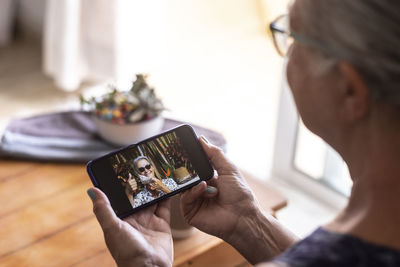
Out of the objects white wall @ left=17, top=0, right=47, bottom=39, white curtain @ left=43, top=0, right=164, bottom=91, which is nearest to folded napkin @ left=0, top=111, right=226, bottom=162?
white curtain @ left=43, top=0, right=164, bottom=91

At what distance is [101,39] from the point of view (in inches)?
92.1

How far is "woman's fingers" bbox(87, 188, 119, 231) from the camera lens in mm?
947

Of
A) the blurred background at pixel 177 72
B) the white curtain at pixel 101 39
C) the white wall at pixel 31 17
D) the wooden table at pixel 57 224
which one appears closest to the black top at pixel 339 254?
the wooden table at pixel 57 224

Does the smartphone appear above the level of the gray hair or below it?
below

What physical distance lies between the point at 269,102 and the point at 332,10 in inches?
73.2

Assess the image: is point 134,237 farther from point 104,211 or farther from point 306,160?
point 306,160

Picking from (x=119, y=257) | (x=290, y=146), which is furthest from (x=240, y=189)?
(x=290, y=146)

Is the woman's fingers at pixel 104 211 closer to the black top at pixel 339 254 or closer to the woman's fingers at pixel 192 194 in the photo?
the woman's fingers at pixel 192 194

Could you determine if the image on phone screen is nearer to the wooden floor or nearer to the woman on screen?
the woman on screen

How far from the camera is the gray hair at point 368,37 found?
0.61m

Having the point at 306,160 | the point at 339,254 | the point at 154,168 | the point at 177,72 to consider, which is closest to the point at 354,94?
the point at 339,254

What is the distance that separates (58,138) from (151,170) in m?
0.54

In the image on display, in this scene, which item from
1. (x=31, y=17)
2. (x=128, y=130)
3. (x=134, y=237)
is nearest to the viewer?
(x=134, y=237)

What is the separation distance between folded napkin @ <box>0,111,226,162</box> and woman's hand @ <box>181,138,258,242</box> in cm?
39
